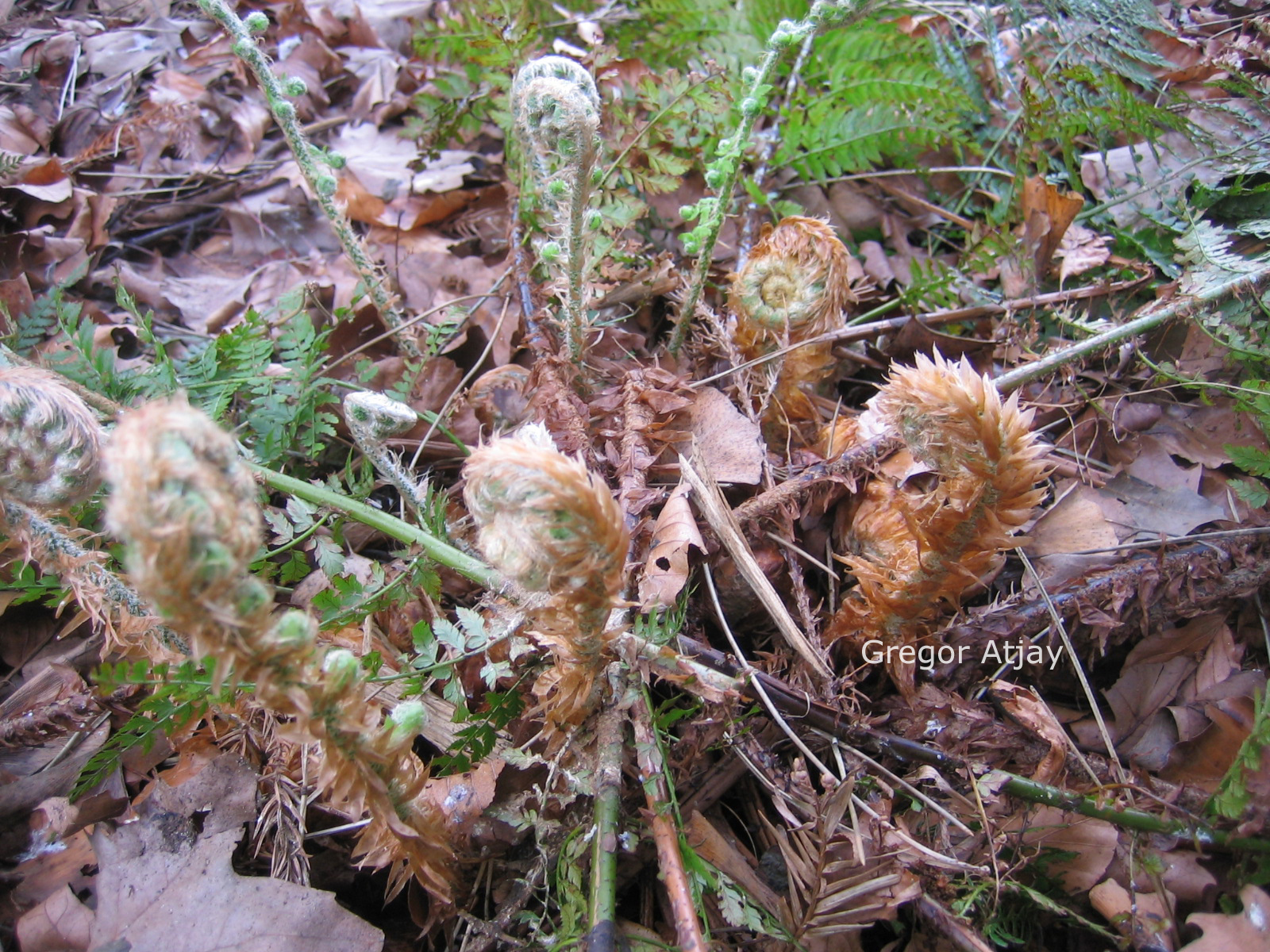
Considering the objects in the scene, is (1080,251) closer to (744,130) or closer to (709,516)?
(744,130)

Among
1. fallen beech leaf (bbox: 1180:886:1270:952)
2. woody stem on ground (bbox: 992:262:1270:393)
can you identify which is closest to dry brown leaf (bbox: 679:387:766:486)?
woody stem on ground (bbox: 992:262:1270:393)

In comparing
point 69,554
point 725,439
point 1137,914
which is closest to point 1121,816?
point 1137,914

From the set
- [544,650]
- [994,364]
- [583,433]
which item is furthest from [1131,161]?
[544,650]

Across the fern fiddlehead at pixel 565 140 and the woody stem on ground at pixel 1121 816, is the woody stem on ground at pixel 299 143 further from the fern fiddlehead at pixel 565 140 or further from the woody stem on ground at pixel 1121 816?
the woody stem on ground at pixel 1121 816

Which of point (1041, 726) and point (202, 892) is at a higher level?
point (1041, 726)

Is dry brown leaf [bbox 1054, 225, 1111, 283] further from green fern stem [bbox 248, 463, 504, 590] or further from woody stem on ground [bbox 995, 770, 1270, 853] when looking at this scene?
green fern stem [bbox 248, 463, 504, 590]

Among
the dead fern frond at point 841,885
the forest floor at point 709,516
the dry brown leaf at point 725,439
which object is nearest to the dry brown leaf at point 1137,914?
the forest floor at point 709,516
